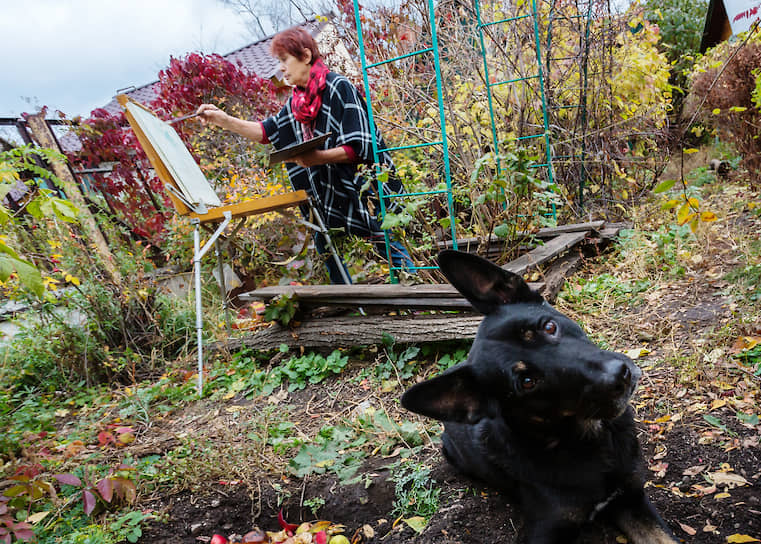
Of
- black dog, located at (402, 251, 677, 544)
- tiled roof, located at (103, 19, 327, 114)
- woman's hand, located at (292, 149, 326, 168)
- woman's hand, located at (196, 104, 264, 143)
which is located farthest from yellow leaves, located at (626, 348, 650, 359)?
tiled roof, located at (103, 19, 327, 114)

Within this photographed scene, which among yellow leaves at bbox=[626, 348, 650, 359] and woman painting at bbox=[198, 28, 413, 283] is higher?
woman painting at bbox=[198, 28, 413, 283]

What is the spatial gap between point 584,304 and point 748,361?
1188 millimetres

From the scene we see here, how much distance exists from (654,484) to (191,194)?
3254 mm

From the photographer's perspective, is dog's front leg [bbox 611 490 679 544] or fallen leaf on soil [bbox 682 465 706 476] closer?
dog's front leg [bbox 611 490 679 544]

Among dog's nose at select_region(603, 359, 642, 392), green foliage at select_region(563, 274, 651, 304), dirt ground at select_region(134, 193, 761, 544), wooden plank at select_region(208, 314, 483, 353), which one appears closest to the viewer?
dog's nose at select_region(603, 359, 642, 392)

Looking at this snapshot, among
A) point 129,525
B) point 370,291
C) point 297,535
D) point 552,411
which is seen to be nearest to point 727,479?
point 552,411

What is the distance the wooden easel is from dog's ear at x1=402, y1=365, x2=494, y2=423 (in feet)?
7.58

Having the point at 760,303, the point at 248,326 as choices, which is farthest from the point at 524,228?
the point at 248,326

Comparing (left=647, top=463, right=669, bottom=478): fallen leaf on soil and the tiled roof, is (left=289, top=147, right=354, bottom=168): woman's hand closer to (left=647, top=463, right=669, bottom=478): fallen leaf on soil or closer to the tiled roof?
(left=647, top=463, right=669, bottom=478): fallen leaf on soil

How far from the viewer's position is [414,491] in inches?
77.7

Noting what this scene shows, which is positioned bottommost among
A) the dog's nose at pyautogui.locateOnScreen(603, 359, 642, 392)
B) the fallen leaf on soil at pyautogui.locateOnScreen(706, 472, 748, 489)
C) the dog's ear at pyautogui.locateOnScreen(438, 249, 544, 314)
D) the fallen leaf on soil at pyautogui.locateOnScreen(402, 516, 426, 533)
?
the fallen leaf on soil at pyautogui.locateOnScreen(706, 472, 748, 489)

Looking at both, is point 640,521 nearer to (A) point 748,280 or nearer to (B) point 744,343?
(B) point 744,343

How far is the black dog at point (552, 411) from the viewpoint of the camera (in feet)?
4.56

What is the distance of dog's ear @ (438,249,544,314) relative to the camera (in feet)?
5.30
